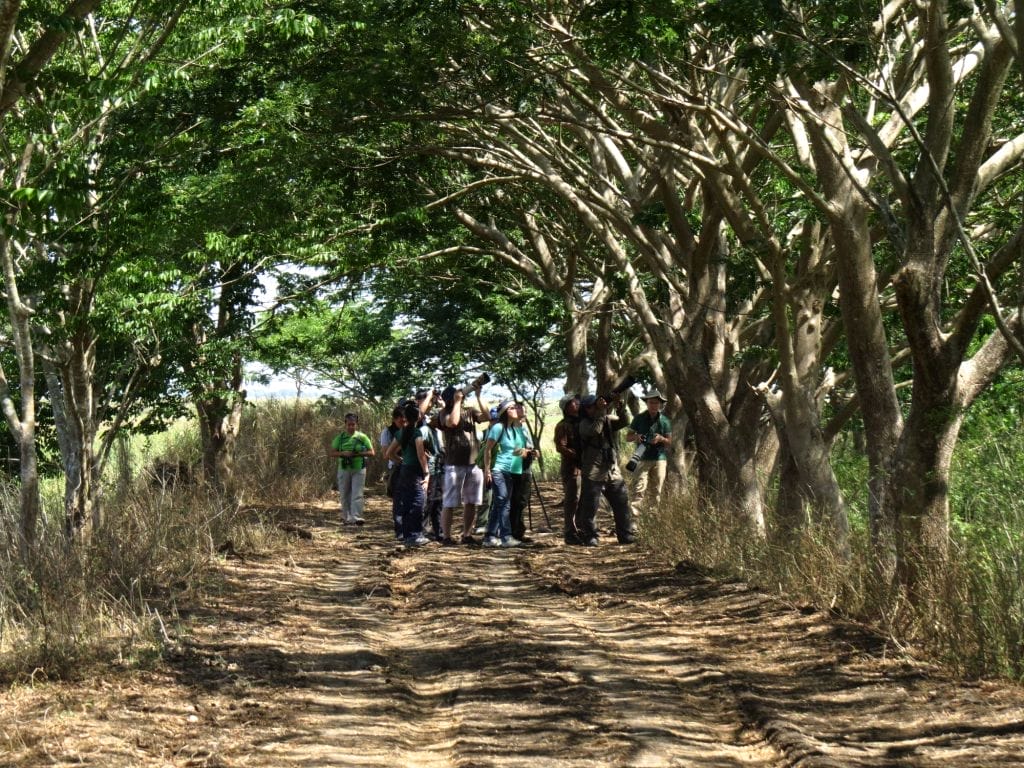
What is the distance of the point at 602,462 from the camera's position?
50.9ft

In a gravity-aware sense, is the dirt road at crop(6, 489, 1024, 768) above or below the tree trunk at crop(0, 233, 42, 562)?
below

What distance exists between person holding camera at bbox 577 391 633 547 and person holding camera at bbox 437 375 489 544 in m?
1.30

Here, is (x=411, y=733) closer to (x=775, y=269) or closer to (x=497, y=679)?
(x=497, y=679)

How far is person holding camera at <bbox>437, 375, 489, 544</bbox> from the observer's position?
51.0ft

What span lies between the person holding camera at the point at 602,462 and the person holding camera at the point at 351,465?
4659 mm

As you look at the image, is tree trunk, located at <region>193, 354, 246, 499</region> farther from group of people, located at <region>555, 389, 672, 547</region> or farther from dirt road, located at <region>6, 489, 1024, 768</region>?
dirt road, located at <region>6, 489, 1024, 768</region>

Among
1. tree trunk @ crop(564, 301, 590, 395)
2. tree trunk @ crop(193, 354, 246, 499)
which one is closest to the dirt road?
tree trunk @ crop(193, 354, 246, 499)

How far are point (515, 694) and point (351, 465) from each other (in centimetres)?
1254

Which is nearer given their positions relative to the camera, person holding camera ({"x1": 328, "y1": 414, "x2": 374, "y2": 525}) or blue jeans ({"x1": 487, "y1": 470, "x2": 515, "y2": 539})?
blue jeans ({"x1": 487, "y1": 470, "x2": 515, "y2": 539})

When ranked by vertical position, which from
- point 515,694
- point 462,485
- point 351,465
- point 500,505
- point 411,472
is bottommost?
point 515,694

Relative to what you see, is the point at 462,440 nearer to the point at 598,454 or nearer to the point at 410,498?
the point at 410,498

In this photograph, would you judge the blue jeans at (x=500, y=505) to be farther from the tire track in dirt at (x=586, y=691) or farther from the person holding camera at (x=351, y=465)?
the tire track in dirt at (x=586, y=691)

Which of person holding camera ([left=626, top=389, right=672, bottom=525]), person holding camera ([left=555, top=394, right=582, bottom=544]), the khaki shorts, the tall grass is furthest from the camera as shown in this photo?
person holding camera ([left=626, top=389, right=672, bottom=525])

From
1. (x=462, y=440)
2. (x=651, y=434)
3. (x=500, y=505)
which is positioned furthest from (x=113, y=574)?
(x=651, y=434)
